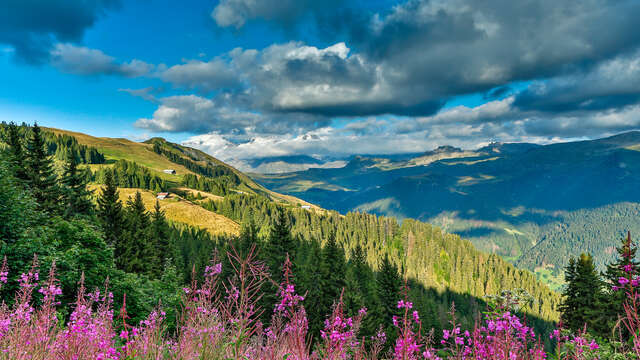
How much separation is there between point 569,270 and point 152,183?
201 meters

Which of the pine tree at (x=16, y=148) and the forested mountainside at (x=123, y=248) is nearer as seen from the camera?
the forested mountainside at (x=123, y=248)

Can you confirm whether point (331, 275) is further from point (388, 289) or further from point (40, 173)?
point (40, 173)

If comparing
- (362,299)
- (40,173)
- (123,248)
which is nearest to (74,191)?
(40,173)

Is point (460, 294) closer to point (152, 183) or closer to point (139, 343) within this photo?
point (139, 343)

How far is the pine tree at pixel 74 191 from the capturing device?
3372 cm

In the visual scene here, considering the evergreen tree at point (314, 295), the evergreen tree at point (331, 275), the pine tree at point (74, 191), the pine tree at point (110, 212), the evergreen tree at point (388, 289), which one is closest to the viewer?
the pine tree at point (74, 191)

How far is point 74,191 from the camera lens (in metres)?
34.7

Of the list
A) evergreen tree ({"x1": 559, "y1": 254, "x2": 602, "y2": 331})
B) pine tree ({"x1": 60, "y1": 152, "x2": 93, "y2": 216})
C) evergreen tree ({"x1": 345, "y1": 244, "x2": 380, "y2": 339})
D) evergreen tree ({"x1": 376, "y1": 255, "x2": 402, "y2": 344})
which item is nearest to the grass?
evergreen tree ({"x1": 345, "y1": 244, "x2": 380, "y2": 339})

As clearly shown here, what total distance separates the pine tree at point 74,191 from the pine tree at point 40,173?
1.09 metres

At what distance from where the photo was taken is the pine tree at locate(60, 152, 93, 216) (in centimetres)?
3372

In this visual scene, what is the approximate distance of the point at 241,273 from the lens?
133 inches

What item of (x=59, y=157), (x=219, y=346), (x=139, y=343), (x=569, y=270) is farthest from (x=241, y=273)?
(x=59, y=157)

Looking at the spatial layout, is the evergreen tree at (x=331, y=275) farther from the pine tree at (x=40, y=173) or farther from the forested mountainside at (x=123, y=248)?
the pine tree at (x=40, y=173)

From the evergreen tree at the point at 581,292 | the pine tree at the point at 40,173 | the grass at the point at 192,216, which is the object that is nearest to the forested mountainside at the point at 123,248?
the pine tree at the point at 40,173
